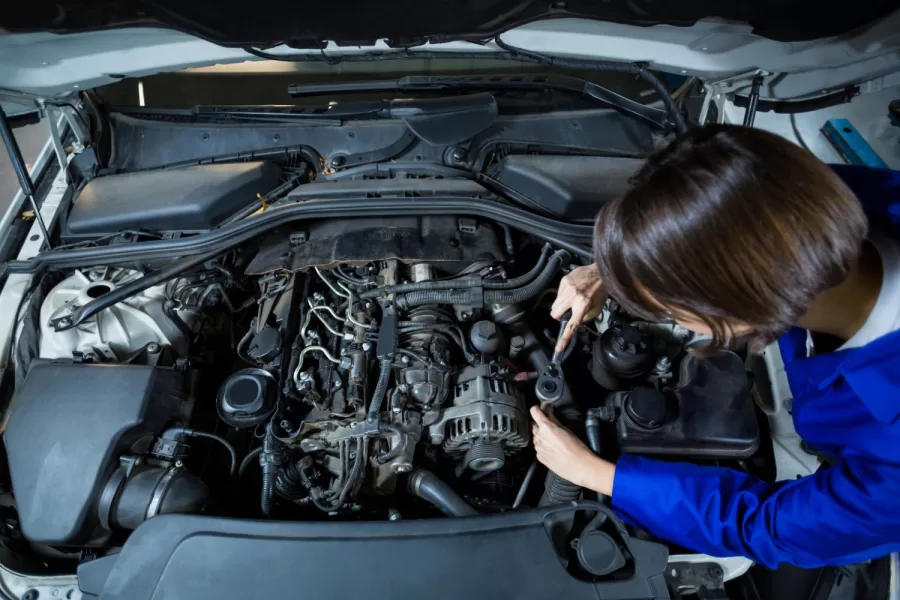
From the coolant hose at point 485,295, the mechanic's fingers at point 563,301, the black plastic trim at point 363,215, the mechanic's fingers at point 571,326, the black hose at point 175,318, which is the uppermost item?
the black plastic trim at point 363,215

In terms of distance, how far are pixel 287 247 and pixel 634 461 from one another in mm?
968

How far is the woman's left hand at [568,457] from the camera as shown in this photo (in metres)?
1.19

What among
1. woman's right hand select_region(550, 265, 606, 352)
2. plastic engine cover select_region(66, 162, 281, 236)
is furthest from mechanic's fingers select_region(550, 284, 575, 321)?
plastic engine cover select_region(66, 162, 281, 236)

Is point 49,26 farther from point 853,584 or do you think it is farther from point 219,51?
point 853,584

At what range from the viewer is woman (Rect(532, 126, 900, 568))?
754 millimetres

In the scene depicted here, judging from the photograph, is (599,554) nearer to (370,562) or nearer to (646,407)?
(646,407)

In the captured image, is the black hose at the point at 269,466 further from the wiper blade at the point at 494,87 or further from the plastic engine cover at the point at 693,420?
the wiper blade at the point at 494,87

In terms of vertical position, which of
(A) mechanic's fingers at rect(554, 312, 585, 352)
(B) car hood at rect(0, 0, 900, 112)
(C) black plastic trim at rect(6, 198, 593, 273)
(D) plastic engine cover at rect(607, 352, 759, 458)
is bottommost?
(D) plastic engine cover at rect(607, 352, 759, 458)

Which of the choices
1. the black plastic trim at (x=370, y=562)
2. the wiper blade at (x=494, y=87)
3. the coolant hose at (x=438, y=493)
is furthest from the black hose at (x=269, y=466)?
the wiper blade at (x=494, y=87)

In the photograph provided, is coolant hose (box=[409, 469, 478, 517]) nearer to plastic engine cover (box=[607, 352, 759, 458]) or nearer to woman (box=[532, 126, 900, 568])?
woman (box=[532, 126, 900, 568])

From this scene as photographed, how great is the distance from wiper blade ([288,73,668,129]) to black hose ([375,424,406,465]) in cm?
104

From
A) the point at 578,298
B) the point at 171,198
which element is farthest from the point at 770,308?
the point at 171,198

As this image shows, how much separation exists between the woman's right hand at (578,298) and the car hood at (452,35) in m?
0.60

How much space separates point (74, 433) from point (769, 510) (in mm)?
1391
